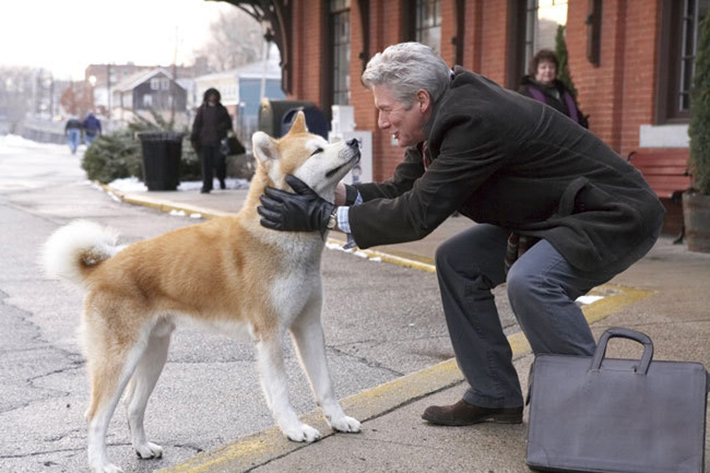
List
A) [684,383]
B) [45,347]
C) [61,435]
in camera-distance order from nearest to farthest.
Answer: [684,383] → [61,435] → [45,347]

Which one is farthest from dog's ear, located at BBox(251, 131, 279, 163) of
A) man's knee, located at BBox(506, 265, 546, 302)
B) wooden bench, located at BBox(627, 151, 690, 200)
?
wooden bench, located at BBox(627, 151, 690, 200)

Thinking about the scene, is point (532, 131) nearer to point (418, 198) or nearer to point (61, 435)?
point (418, 198)

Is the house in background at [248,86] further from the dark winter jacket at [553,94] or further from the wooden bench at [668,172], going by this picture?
the dark winter jacket at [553,94]

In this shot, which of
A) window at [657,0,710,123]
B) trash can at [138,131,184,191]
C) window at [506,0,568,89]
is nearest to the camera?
window at [657,0,710,123]

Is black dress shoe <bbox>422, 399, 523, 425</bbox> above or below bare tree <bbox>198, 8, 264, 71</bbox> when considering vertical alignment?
below

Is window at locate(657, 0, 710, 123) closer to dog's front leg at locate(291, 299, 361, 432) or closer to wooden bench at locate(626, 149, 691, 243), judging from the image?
wooden bench at locate(626, 149, 691, 243)

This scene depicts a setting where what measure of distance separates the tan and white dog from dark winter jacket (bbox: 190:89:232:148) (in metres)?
13.8

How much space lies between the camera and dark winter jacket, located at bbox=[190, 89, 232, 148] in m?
17.6

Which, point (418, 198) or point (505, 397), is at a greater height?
point (418, 198)

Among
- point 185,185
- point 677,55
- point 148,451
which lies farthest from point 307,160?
point 185,185

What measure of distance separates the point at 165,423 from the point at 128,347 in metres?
0.88

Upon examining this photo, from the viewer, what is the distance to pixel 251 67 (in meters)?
74.6

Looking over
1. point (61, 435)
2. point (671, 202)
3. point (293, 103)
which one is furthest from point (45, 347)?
point (293, 103)

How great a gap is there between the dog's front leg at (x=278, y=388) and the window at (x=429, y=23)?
450 inches
